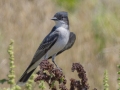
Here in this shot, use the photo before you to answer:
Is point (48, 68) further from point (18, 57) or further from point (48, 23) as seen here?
point (48, 23)

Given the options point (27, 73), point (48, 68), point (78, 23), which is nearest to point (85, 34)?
point (78, 23)

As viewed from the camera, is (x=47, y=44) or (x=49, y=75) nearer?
(x=49, y=75)

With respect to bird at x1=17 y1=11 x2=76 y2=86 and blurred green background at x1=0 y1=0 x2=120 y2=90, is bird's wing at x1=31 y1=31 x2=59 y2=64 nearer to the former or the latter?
bird at x1=17 y1=11 x2=76 y2=86

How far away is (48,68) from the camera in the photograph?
472 cm

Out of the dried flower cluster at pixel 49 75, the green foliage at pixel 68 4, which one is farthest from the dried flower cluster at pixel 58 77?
the green foliage at pixel 68 4

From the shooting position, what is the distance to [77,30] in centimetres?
1506

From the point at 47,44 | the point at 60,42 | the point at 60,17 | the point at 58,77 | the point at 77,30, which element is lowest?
the point at 77,30

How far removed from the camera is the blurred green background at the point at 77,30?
13852 mm

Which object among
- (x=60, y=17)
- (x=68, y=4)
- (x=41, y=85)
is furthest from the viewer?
(x=68, y=4)

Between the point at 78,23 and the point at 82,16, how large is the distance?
369mm

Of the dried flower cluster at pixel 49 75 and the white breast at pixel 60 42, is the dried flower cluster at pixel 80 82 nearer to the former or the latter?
the dried flower cluster at pixel 49 75

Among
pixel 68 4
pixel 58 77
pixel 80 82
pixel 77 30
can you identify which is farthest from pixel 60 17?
pixel 68 4

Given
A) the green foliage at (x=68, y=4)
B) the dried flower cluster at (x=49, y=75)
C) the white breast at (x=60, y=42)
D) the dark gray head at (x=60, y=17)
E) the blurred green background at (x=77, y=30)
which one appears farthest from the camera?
the green foliage at (x=68, y=4)

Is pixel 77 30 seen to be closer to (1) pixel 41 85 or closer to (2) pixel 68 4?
(2) pixel 68 4
